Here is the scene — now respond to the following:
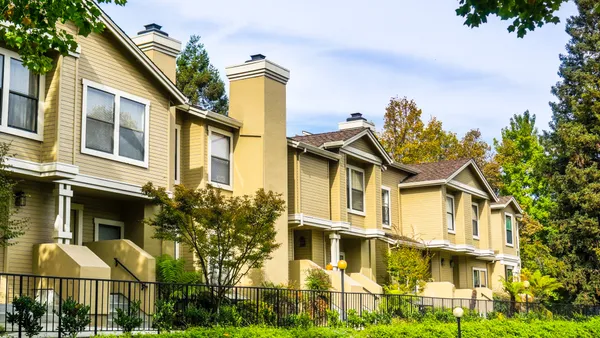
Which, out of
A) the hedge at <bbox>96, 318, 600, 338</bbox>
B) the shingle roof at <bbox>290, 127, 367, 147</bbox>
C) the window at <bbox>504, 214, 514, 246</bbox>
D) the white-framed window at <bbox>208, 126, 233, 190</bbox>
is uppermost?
the shingle roof at <bbox>290, 127, 367, 147</bbox>

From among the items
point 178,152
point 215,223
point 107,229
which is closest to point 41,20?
point 215,223

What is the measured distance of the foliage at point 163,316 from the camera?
16000 millimetres

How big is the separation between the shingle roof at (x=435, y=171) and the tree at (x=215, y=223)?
60.2ft

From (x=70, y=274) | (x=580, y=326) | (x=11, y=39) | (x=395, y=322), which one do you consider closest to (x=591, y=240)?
(x=580, y=326)

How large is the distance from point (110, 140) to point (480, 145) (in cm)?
4516

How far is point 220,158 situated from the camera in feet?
87.4

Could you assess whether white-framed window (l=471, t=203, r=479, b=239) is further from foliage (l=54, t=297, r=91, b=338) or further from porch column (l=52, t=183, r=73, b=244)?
foliage (l=54, t=297, r=91, b=338)

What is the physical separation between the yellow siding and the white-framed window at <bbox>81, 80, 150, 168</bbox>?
906 centimetres

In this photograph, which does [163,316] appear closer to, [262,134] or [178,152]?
[178,152]

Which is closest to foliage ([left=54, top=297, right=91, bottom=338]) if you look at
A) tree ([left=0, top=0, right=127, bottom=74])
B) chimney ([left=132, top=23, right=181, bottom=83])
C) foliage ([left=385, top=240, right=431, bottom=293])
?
tree ([left=0, top=0, right=127, bottom=74])

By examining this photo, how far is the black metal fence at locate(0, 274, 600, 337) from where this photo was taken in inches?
604

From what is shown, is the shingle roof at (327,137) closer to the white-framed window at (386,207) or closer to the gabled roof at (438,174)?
the white-framed window at (386,207)

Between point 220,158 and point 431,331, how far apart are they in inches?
349

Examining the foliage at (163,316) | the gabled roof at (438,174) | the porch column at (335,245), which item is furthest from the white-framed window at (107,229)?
the gabled roof at (438,174)
